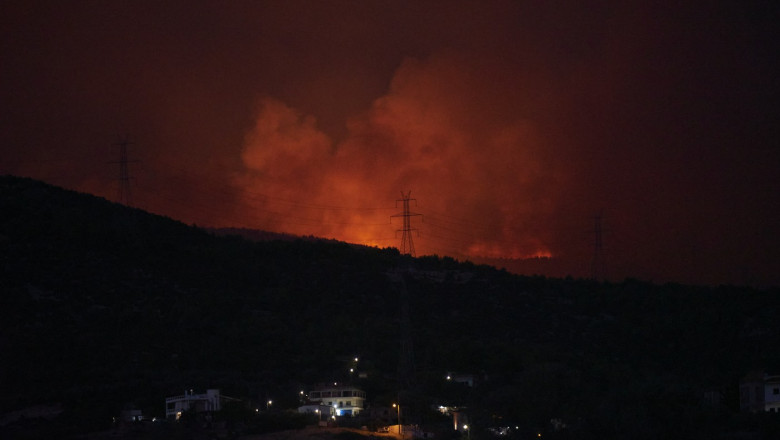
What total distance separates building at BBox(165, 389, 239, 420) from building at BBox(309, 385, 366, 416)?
5.92 meters

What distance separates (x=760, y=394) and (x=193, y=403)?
28.4 metres

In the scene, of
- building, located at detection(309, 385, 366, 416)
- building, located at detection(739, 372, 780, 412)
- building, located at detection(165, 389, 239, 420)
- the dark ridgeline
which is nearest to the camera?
building, located at detection(165, 389, 239, 420)

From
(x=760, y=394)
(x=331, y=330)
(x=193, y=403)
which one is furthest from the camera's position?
(x=331, y=330)

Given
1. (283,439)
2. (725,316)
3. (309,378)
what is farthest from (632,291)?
(283,439)

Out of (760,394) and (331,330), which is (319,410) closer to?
(331,330)

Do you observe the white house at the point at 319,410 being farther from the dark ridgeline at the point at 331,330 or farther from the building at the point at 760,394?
the building at the point at 760,394

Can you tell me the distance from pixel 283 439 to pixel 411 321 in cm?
3155

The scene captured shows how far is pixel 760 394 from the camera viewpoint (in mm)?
57781

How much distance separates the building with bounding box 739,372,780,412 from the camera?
57.3 meters

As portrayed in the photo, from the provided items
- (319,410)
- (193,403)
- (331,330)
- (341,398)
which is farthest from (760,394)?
(331,330)

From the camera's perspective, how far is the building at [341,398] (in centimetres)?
5925

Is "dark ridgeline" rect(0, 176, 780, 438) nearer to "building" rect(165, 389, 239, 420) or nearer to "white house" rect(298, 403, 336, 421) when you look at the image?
"building" rect(165, 389, 239, 420)

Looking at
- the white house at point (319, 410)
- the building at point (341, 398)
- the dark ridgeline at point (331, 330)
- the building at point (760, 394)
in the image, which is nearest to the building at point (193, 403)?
the dark ridgeline at point (331, 330)

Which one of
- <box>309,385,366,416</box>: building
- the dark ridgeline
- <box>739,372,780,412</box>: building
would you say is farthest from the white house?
<box>739,372,780,412</box>: building
